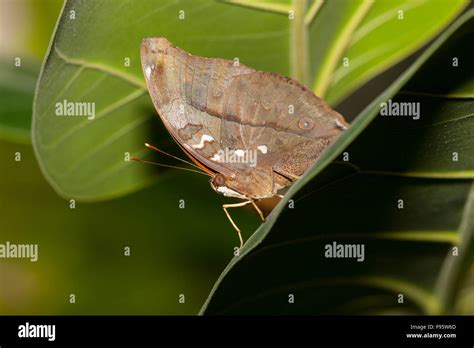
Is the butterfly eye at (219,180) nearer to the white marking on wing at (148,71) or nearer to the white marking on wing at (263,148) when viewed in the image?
the white marking on wing at (263,148)

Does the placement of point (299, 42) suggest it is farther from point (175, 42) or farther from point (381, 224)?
point (381, 224)

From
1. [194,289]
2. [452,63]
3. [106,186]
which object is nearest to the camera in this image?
[452,63]

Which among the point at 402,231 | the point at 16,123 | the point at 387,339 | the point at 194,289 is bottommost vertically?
the point at 387,339

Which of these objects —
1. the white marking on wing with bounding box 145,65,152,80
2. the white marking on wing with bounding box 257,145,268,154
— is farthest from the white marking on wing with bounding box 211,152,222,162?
the white marking on wing with bounding box 145,65,152,80

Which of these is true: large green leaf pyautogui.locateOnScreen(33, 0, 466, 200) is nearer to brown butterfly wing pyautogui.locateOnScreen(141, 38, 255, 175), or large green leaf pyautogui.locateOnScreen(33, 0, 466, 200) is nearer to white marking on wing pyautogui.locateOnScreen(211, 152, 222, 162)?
brown butterfly wing pyautogui.locateOnScreen(141, 38, 255, 175)

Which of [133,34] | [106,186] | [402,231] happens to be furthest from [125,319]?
[402,231]

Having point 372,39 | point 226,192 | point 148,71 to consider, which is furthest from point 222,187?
point 372,39

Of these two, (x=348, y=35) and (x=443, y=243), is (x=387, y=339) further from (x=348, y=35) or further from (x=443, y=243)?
(x=348, y=35)
